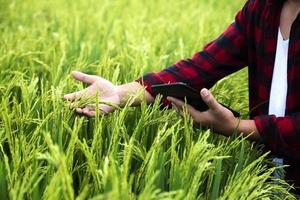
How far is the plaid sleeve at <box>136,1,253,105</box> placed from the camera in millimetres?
1292

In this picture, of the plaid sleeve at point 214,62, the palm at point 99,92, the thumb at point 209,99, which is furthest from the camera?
the plaid sleeve at point 214,62

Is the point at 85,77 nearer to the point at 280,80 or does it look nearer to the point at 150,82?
the point at 150,82

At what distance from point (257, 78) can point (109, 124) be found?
0.40 m

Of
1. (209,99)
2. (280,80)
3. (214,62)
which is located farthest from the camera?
(214,62)

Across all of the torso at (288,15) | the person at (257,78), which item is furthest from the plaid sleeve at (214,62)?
the torso at (288,15)

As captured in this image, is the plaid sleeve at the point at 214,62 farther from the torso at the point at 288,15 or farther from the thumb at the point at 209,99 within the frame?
the thumb at the point at 209,99

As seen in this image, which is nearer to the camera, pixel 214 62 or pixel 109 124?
pixel 109 124

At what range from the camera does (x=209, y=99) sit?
1.06 meters

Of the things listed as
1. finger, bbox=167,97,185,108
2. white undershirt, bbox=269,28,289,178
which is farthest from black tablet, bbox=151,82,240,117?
white undershirt, bbox=269,28,289,178

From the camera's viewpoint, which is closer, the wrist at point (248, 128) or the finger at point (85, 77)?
the wrist at point (248, 128)

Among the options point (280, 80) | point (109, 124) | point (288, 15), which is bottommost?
point (109, 124)

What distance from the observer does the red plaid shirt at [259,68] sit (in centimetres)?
110

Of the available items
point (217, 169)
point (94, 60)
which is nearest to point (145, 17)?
point (94, 60)

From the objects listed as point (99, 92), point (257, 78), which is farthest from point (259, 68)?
point (99, 92)
